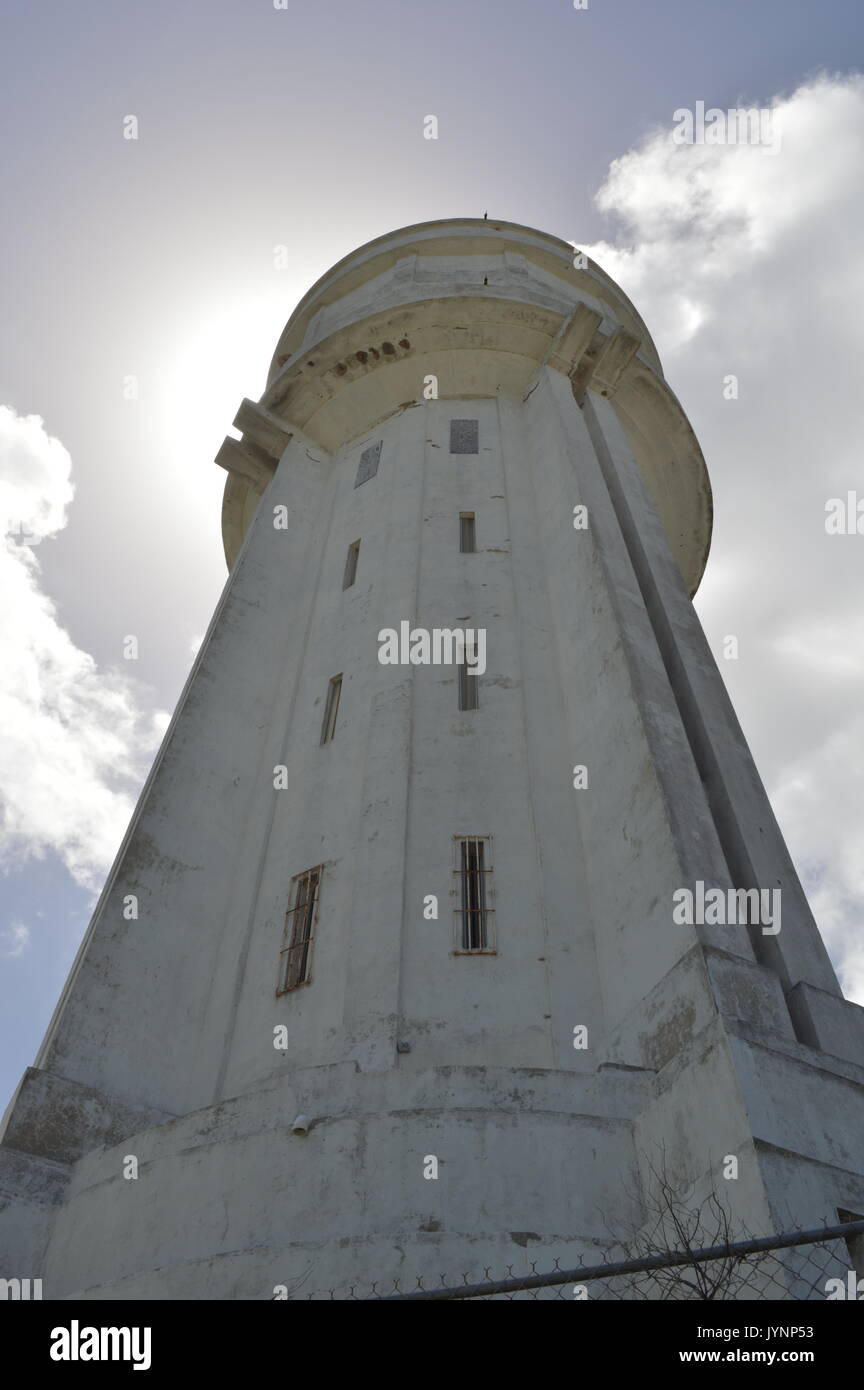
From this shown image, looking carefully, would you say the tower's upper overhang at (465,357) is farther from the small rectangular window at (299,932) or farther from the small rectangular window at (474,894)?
the small rectangular window at (299,932)

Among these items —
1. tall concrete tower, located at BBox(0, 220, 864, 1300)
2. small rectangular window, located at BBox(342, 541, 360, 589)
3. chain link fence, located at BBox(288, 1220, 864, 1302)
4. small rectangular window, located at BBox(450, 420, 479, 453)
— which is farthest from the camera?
small rectangular window, located at BBox(450, 420, 479, 453)

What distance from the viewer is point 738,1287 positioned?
24.6 feet

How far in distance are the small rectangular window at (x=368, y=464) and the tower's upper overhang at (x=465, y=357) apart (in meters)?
1.06

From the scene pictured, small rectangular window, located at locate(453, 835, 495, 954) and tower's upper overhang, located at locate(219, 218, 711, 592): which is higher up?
tower's upper overhang, located at locate(219, 218, 711, 592)

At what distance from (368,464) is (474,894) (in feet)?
38.9

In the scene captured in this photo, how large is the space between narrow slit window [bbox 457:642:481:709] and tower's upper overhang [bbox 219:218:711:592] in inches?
340

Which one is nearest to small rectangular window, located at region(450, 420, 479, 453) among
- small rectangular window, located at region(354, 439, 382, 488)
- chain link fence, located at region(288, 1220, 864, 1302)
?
small rectangular window, located at region(354, 439, 382, 488)

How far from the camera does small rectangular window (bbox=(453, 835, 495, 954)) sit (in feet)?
44.2

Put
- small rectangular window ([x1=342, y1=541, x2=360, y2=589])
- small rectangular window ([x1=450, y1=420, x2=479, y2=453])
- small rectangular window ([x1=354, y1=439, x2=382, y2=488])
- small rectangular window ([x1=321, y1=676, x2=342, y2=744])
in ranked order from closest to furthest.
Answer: small rectangular window ([x1=321, y1=676, x2=342, y2=744]) → small rectangular window ([x1=342, y1=541, x2=360, y2=589]) → small rectangular window ([x1=450, y1=420, x2=479, y2=453]) → small rectangular window ([x1=354, y1=439, x2=382, y2=488])

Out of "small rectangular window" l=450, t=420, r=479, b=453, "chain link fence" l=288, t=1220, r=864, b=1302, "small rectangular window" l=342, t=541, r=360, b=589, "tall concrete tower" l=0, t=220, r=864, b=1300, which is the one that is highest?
"small rectangular window" l=450, t=420, r=479, b=453

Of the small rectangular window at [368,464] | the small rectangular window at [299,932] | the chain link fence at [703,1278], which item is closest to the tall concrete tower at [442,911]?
the small rectangular window at [299,932]

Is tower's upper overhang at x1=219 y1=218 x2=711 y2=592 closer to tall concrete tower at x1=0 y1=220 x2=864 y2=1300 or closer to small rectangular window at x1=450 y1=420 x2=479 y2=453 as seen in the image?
tall concrete tower at x1=0 y1=220 x2=864 y2=1300

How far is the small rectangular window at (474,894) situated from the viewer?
13469 millimetres

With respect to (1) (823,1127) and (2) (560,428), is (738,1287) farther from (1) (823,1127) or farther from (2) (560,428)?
(2) (560,428)
